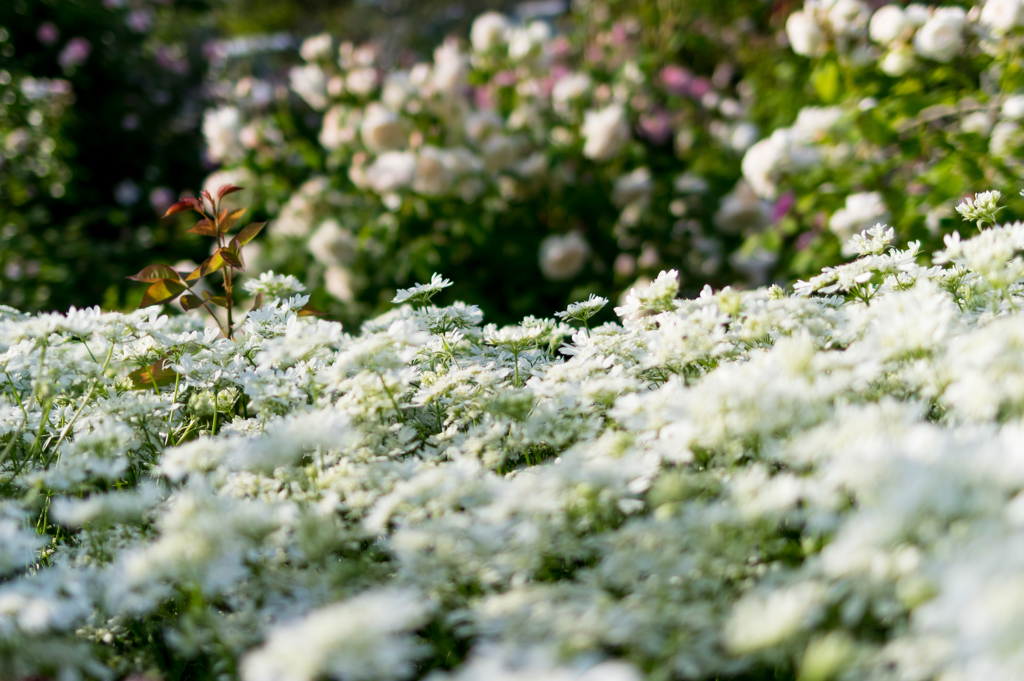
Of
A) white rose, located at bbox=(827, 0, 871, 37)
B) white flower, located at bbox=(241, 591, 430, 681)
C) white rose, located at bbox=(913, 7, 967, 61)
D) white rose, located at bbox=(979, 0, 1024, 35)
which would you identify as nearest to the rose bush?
white rose, located at bbox=(827, 0, 871, 37)

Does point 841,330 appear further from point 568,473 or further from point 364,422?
point 364,422

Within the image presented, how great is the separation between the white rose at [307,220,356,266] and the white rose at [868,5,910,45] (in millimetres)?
2162

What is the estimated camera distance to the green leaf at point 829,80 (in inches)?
102

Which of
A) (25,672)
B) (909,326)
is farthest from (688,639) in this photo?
(25,672)

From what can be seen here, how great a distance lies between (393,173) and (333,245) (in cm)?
41

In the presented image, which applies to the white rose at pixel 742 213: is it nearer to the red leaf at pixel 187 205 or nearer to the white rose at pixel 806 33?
the white rose at pixel 806 33

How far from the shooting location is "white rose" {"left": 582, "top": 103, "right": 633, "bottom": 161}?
3.04m

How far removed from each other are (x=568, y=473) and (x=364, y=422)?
1.36 ft

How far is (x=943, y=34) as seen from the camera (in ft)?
6.67

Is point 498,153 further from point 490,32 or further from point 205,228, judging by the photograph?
point 205,228

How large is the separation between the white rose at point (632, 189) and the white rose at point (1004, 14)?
141 cm

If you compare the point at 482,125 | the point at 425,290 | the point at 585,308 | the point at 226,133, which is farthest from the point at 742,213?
the point at 226,133

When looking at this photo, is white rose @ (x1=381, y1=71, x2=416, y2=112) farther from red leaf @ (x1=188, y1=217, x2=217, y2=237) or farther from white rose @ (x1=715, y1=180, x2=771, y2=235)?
red leaf @ (x1=188, y1=217, x2=217, y2=237)

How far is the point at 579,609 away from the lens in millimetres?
654
